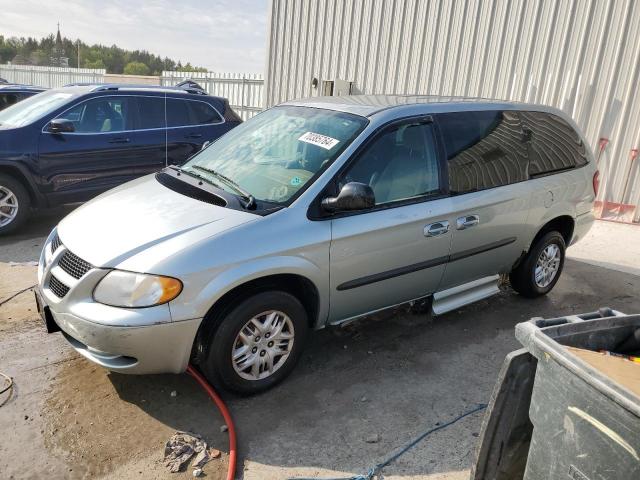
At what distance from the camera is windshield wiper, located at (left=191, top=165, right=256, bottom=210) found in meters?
3.15

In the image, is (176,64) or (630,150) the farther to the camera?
(176,64)

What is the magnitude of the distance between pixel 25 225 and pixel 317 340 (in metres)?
4.69

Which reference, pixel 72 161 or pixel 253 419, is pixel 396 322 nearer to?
pixel 253 419

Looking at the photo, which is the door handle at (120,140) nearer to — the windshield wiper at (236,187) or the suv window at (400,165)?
the windshield wiper at (236,187)

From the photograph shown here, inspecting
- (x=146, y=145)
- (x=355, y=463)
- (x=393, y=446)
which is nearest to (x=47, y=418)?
(x=355, y=463)

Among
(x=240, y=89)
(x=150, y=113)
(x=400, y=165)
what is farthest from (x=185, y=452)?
(x=240, y=89)

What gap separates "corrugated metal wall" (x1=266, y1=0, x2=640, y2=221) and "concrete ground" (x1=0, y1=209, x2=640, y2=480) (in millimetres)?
5222

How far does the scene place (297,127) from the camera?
379 centimetres

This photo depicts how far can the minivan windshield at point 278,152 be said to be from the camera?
3.36 metres

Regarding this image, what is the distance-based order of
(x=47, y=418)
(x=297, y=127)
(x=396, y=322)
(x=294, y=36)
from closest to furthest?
(x=47, y=418) → (x=297, y=127) → (x=396, y=322) → (x=294, y=36)

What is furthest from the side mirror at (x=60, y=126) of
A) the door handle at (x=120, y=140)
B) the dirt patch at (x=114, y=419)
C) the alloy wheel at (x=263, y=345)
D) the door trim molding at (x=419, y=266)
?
the door trim molding at (x=419, y=266)

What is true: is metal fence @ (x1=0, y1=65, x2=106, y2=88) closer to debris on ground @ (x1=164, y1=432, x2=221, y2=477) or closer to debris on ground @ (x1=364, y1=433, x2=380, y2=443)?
debris on ground @ (x1=164, y1=432, x2=221, y2=477)

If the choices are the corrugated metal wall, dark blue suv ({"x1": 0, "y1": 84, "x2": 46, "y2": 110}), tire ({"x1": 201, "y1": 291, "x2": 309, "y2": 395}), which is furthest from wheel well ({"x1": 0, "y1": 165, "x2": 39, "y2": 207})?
the corrugated metal wall

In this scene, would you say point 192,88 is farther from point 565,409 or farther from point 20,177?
point 565,409
